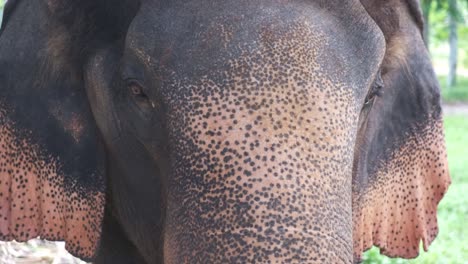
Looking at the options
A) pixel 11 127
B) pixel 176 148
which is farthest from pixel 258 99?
pixel 11 127

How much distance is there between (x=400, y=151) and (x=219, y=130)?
4.54ft

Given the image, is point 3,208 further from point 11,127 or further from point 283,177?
point 283,177

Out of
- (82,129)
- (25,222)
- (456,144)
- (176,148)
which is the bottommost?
(456,144)

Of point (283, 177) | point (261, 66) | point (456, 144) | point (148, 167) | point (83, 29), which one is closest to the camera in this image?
point (283, 177)

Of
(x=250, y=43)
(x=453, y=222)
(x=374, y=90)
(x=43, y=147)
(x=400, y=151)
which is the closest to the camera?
(x=250, y=43)

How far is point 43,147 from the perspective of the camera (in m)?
3.46

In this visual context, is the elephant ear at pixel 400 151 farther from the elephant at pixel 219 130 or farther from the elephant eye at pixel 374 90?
the elephant eye at pixel 374 90

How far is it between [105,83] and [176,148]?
59 cm

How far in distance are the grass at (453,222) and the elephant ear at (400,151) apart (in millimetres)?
2313

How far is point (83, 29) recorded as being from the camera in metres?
3.31

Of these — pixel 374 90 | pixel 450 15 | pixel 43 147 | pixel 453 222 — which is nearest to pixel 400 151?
pixel 374 90

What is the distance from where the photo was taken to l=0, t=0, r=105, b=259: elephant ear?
133 inches

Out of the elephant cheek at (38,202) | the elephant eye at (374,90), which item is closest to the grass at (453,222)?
the elephant cheek at (38,202)

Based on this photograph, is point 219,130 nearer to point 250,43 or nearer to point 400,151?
point 250,43
